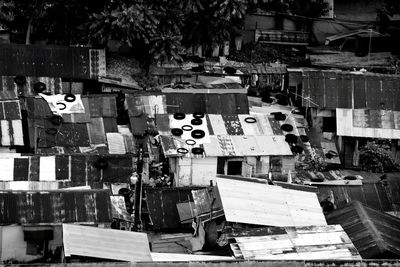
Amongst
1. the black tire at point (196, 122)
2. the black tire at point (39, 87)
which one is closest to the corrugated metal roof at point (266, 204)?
the black tire at point (196, 122)

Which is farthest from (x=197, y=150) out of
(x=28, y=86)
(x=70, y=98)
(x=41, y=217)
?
(x=41, y=217)

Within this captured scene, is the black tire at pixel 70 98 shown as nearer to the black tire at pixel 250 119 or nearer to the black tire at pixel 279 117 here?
the black tire at pixel 250 119

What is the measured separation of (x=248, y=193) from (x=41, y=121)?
11.3 meters

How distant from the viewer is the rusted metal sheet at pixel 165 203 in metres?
44.6

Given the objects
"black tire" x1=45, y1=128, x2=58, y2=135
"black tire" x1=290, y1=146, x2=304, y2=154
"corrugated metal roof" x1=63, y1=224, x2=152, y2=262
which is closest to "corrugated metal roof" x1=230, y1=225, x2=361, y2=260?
"corrugated metal roof" x1=63, y1=224, x2=152, y2=262

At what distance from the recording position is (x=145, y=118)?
49500 millimetres

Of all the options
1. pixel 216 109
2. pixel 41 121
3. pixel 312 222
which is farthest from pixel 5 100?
pixel 312 222

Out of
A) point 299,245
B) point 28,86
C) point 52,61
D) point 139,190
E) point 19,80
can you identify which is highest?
point 52,61

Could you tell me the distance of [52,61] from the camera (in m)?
52.0

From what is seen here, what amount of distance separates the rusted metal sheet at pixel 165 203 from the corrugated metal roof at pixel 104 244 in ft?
17.5

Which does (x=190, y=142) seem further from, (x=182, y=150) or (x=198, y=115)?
(x=198, y=115)

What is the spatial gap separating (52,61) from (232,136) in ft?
34.6

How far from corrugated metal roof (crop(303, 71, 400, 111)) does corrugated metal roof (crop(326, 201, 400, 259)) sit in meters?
9.68

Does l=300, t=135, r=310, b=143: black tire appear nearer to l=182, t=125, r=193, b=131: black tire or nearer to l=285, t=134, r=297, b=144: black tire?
l=285, t=134, r=297, b=144: black tire
